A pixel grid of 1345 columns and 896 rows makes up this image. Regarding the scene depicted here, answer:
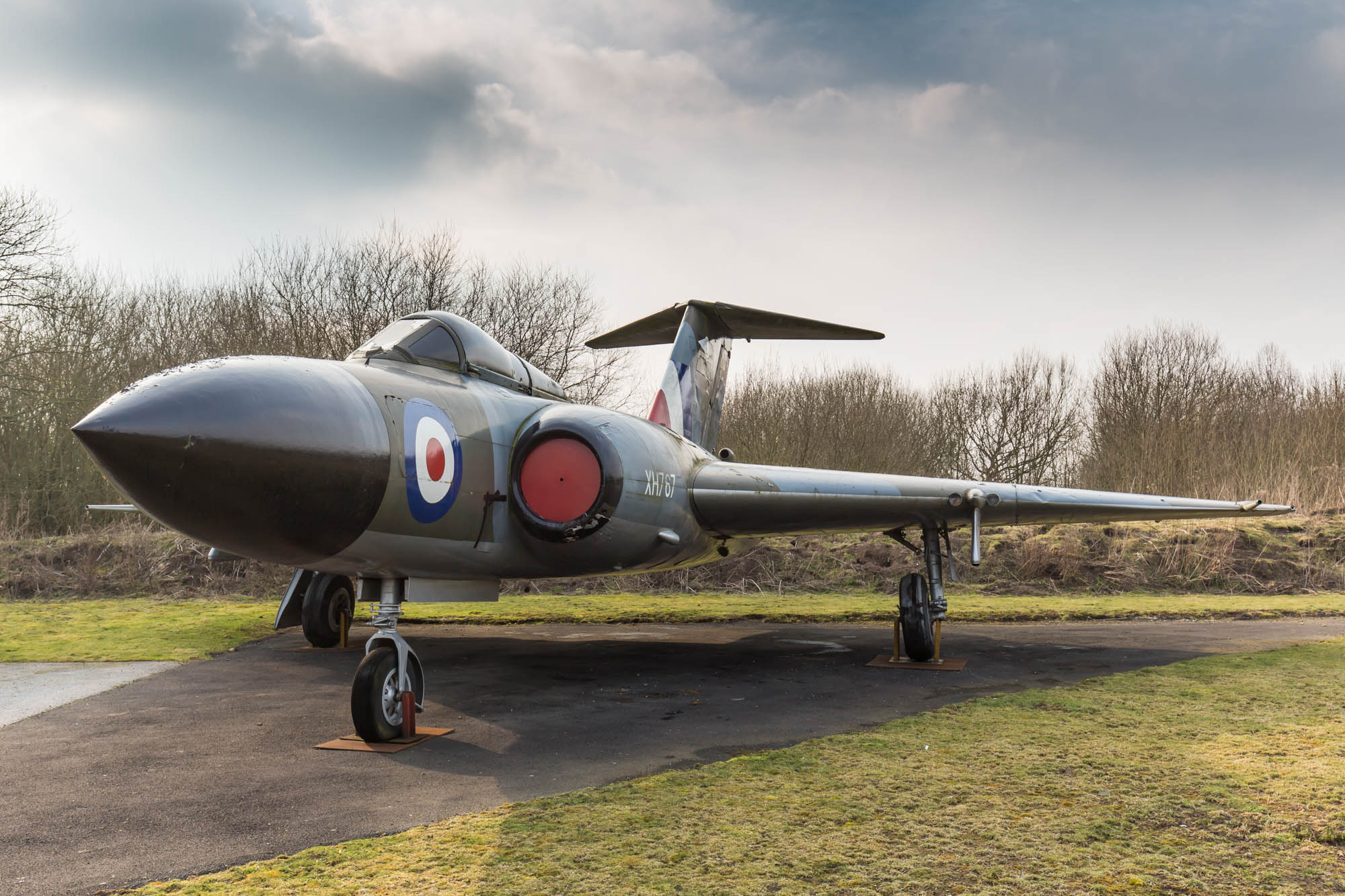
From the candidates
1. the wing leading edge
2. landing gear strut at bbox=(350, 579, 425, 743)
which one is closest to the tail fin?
the wing leading edge

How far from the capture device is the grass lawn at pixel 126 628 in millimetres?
10492

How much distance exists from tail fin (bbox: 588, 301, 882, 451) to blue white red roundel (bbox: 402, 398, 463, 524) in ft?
16.8

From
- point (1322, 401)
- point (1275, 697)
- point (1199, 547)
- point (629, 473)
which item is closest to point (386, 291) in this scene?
point (629, 473)

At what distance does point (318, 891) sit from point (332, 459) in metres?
2.57

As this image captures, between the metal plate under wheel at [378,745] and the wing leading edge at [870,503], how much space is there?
3.67m

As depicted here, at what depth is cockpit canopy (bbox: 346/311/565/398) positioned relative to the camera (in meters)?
6.88

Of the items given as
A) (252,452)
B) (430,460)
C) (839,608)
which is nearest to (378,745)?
(430,460)

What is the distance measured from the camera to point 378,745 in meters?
5.88

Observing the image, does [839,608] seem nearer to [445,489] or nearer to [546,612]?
[546,612]

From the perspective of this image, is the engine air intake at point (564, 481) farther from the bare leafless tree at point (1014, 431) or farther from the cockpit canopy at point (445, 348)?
the bare leafless tree at point (1014, 431)

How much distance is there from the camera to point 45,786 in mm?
4992

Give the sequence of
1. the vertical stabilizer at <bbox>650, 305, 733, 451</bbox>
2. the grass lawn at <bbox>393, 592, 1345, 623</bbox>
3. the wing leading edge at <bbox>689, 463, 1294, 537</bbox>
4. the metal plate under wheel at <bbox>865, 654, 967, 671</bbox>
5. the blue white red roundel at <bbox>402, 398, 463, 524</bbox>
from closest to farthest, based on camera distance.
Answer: the blue white red roundel at <bbox>402, 398, 463, 524</bbox> < the wing leading edge at <bbox>689, 463, 1294, 537</bbox> < the metal plate under wheel at <bbox>865, 654, 967, 671</bbox> < the vertical stabilizer at <bbox>650, 305, 733, 451</bbox> < the grass lawn at <bbox>393, 592, 1345, 623</bbox>

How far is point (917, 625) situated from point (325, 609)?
24.1 feet

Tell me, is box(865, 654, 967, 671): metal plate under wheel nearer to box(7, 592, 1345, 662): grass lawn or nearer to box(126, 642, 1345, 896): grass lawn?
box(126, 642, 1345, 896): grass lawn
